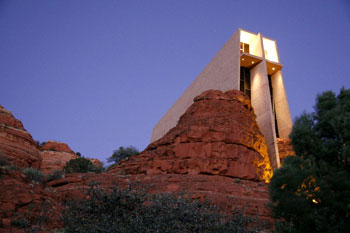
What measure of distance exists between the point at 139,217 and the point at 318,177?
5123 millimetres

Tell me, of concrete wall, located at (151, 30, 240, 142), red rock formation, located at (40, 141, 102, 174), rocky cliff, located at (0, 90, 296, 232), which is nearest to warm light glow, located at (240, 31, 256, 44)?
concrete wall, located at (151, 30, 240, 142)

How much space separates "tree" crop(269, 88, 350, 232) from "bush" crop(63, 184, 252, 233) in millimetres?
1387


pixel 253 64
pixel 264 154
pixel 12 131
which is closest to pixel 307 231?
pixel 264 154

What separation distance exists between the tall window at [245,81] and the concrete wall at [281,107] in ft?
8.64

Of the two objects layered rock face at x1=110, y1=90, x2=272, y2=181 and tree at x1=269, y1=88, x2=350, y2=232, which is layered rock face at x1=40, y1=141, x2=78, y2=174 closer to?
layered rock face at x1=110, y1=90, x2=272, y2=181

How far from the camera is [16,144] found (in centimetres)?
2383

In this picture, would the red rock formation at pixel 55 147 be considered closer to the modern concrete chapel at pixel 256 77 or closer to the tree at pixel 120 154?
the tree at pixel 120 154

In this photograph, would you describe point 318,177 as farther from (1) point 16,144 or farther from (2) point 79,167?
(1) point 16,144

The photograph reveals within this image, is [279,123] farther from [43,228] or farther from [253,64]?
[43,228]

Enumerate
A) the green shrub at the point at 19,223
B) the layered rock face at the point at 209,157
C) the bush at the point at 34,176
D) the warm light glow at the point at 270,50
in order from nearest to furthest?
1. the green shrub at the point at 19,223
2. the bush at the point at 34,176
3. the layered rock face at the point at 209,157
4. the warm light glow at the point at 270,50

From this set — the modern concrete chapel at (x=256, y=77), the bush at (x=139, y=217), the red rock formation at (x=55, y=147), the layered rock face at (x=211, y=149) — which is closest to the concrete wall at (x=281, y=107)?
the modern concrete chapel at (x=256, y=77)

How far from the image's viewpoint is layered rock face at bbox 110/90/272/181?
53.5ft

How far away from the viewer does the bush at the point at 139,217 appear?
279 inches

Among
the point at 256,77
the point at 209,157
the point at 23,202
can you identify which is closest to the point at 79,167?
the point at 209,157
